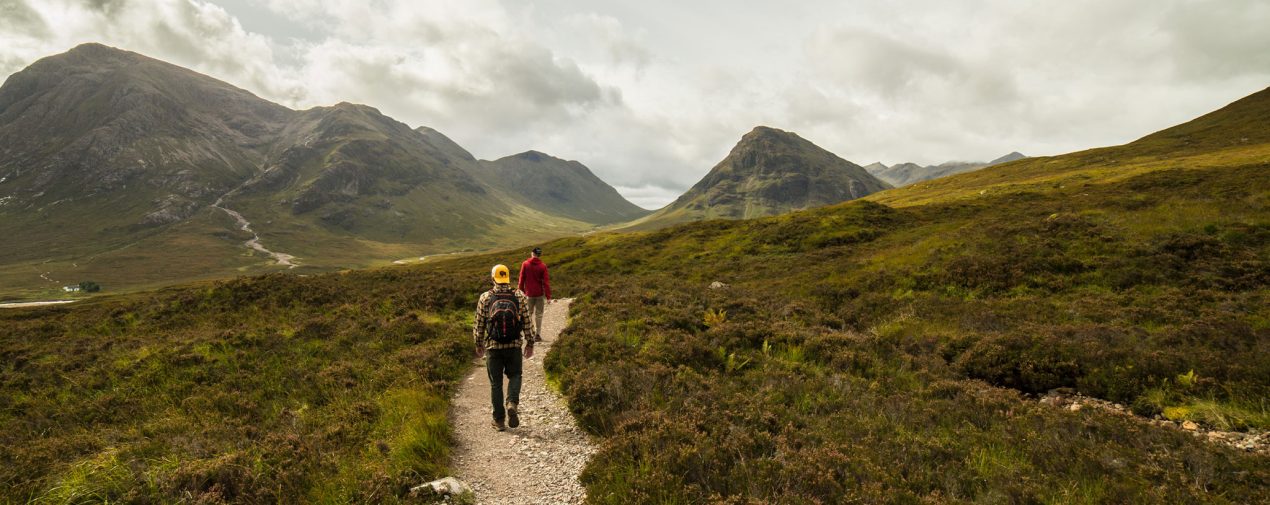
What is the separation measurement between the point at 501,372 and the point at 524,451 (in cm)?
166

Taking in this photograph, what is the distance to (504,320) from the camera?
29.6 feet

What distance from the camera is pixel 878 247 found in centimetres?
3044

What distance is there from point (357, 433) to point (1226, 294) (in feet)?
77.8

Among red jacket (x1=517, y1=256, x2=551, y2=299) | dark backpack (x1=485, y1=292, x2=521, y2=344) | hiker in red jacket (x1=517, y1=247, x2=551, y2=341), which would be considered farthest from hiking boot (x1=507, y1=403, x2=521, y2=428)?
red jacket (x1=517, y1=256, x2=551, y2=299)

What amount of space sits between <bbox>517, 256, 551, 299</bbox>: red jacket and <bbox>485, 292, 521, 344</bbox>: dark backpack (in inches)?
278

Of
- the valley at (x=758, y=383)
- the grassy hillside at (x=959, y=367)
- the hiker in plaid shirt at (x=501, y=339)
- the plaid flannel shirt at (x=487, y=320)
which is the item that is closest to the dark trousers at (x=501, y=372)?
the hiker in plaid shirt at (x=501, y=339)

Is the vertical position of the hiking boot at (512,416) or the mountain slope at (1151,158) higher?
the mountain slope at (1151,158)

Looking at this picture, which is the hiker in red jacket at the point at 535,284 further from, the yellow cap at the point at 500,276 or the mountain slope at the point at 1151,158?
the mountain slope at the point at 1151,158

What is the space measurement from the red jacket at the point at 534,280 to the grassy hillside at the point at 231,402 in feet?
Result: 8.52

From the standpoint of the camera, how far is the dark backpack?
29.6 feet

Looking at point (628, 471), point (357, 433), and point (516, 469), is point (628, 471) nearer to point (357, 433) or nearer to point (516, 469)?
point (516, 469)

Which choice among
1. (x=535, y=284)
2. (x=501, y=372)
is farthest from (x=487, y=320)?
(x=535, y=284)

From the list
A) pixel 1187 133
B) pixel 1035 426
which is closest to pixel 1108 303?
pixel 1035 426

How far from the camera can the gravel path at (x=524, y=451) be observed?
280 inches
